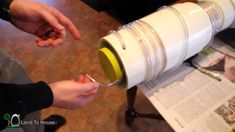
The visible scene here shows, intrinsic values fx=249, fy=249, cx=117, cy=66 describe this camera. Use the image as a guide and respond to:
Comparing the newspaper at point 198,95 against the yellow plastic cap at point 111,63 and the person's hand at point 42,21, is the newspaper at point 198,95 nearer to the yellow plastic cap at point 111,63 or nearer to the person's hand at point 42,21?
the yellow plastic cap at point 111,63

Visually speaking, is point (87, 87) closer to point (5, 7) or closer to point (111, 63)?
point (111, 63)

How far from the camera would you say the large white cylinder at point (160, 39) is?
1.98 ft

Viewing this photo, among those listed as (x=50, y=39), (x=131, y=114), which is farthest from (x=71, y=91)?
(x=131, y=114)

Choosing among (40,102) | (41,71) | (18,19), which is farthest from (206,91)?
(41,71)

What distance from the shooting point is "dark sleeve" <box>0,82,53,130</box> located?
517 mm

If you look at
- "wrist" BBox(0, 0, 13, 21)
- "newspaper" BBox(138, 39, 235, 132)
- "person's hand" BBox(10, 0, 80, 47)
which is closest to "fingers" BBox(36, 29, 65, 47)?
"person's hand" BBox(10, 0, 80, 47)

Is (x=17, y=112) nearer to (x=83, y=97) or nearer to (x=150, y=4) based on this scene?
(x=83, y=97)

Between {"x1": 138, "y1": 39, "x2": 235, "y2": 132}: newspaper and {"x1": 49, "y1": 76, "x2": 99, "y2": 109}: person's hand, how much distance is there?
17cm

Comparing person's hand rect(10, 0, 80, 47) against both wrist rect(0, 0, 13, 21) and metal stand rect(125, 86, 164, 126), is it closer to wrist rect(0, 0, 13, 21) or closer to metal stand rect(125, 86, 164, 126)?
wrist rect(0, 0, 13, 21)

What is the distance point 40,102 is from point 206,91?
0.45 meters

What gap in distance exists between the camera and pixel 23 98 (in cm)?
54

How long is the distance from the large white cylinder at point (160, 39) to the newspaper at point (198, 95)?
0.07 metres

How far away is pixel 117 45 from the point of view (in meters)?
0.60

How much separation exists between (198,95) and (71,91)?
0.36m
